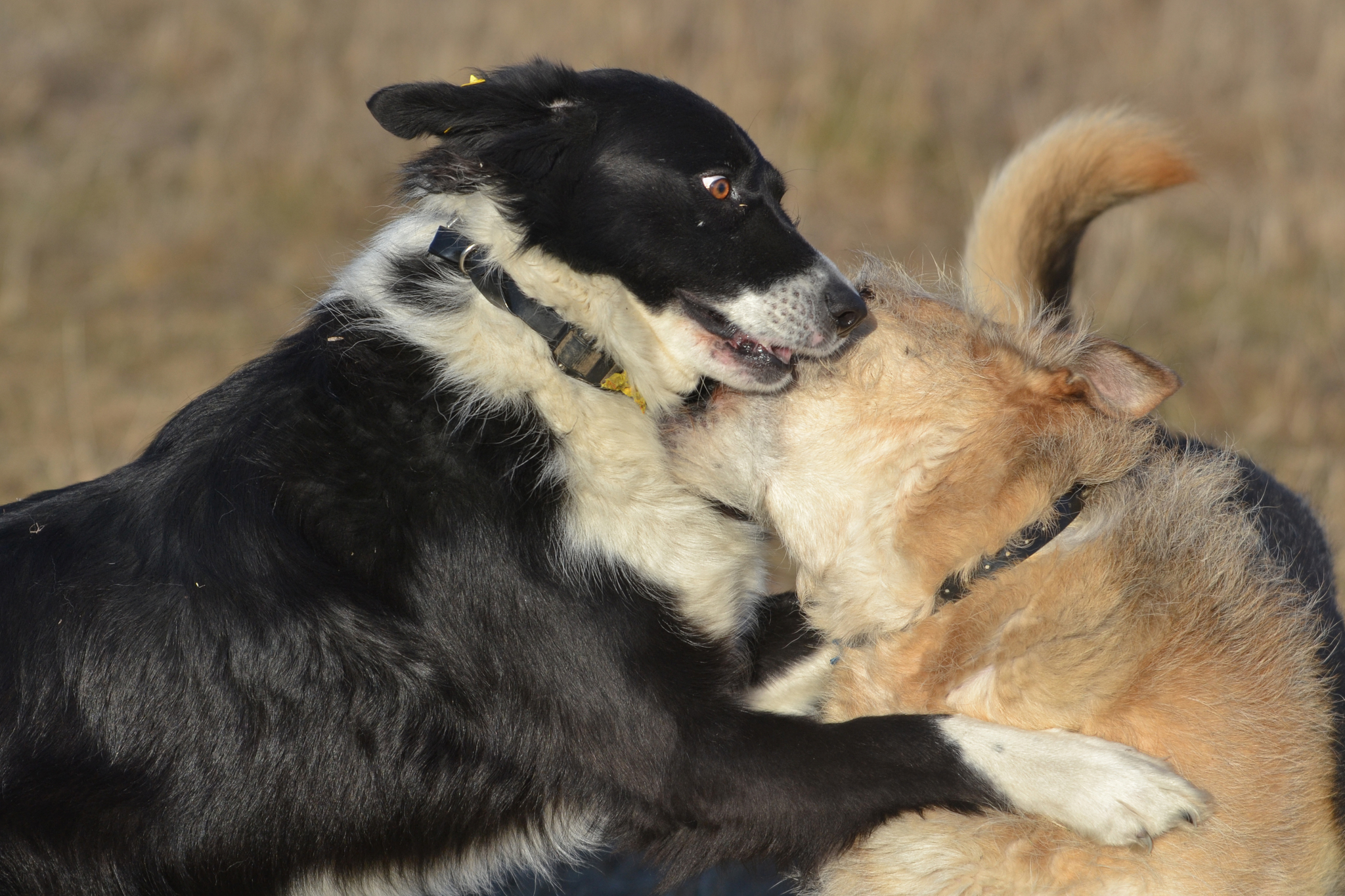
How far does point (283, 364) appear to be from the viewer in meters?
2.62

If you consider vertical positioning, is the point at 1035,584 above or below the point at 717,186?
below

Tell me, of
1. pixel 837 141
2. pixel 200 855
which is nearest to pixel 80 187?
pixel 837 141

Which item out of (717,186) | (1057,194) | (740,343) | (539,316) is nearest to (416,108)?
(539,316)

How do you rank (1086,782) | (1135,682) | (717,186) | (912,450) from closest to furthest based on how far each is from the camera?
(1086,782), (1135,682), (912,450), (717,186)

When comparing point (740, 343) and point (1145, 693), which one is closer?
point (1145, 693)

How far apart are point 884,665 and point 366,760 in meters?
1.12

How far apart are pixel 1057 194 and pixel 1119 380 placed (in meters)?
1.10

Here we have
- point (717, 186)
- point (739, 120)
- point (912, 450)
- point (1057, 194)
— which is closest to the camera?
point (912, 450)

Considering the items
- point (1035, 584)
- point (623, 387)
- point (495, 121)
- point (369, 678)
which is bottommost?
point (1035, 584)

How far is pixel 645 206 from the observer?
2.70 metres

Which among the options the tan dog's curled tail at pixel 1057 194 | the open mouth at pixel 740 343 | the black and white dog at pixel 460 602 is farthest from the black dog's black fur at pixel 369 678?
the tan dog's curled tail at pixel 1057 194

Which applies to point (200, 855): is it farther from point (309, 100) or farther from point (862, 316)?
point (309, 100)

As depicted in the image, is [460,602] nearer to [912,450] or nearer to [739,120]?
[912,450]

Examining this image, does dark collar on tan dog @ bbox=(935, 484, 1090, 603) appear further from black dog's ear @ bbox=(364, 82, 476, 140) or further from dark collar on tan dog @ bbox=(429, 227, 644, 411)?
black dog's ear @ bbox=(364, 82, 476, 140)
